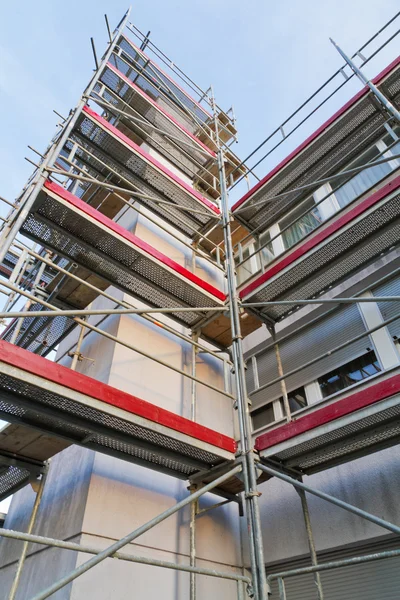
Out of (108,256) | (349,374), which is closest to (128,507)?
(108,256)

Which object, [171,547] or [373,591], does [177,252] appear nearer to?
[171,547]

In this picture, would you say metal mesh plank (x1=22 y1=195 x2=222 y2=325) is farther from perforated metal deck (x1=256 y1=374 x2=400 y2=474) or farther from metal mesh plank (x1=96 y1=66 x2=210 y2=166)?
metal mesh plank (x1=96 y1=66 x2=210 y2=166)

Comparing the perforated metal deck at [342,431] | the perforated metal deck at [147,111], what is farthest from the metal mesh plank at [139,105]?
the perforated metal deck at [342,431]

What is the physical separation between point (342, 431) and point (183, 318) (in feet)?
11.2

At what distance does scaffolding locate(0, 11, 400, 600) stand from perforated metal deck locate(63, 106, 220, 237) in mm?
33

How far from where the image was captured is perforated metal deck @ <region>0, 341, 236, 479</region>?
3.55 metres

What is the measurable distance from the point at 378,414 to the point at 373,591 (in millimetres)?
2277

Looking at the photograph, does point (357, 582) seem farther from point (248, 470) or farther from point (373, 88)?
point (373, 88)

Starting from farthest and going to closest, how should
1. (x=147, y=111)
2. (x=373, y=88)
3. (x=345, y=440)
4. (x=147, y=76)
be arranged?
(x=147, y=76), (x=147, y=111), (x=373, y=88), (x=345, y=440)

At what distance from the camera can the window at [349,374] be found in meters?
6.04

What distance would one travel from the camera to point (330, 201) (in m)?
8.31

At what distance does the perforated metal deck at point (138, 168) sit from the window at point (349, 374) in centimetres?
344

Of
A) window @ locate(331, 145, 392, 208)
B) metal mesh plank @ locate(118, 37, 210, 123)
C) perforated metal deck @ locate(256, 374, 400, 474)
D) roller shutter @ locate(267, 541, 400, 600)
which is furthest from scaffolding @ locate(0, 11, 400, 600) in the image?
metal mesh plank @ locate(118, 37, 210, 123)

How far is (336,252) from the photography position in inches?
229
